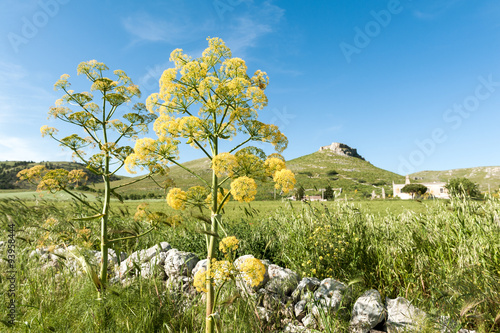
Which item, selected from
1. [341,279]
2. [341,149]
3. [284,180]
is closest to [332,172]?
[341,149]

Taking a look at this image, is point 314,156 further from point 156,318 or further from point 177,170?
point 156,318

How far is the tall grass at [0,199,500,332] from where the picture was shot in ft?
9.70

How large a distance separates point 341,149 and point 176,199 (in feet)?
510

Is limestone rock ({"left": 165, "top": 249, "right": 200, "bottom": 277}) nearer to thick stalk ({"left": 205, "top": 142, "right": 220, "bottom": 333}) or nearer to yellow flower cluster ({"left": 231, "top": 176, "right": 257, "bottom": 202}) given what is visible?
thick stalk ({"left": 205, "top": 142, "right": 220, "bottom": 333})

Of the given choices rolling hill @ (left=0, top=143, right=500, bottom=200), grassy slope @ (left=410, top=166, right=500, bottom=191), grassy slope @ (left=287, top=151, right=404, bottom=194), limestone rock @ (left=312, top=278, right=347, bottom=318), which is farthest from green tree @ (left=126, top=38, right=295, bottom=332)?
grassy slope @ (left=410, top=166, right=500, bottom=191)

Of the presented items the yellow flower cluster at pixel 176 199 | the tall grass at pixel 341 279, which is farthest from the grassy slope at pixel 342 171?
the yellow flower cluster at pixel 176 199

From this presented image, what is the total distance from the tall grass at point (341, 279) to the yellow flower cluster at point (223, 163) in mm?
1107

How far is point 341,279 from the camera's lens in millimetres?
4074

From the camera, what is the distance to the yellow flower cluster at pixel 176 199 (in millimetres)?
2420

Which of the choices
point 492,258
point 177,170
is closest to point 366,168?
point 177,170

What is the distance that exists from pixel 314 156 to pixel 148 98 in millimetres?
143042

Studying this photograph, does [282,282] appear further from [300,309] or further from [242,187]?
[242,187]

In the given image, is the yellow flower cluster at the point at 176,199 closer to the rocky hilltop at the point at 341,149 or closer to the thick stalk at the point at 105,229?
the thick stalk at the point at 105,229

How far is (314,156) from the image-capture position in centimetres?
14150
